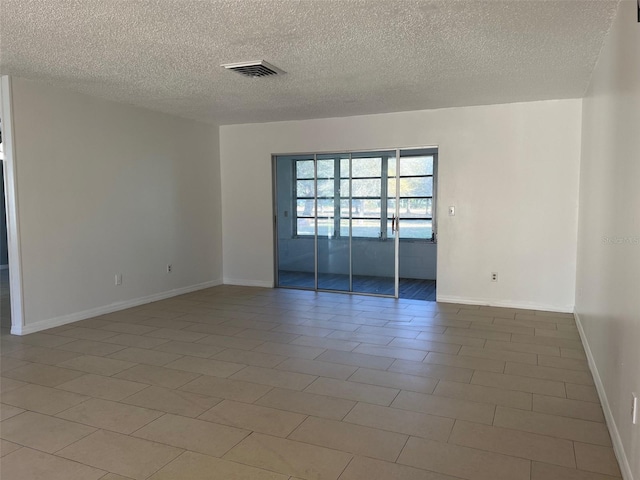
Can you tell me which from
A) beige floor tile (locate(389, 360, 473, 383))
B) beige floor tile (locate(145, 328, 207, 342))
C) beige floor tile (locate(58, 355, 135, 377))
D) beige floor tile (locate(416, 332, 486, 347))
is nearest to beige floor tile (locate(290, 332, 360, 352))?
beige floor tile (locate(389, 360, 473, 383))

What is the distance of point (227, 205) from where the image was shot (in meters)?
7.55

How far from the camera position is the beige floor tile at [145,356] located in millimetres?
3883

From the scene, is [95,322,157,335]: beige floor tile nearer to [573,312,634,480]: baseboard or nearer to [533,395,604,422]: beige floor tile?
[533,395,604,422]: beige floor tile

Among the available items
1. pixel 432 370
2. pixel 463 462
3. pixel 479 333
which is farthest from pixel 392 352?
pixel 463 462

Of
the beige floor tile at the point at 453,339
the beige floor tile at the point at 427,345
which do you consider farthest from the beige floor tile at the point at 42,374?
the beige floor tile at the point at 453,339

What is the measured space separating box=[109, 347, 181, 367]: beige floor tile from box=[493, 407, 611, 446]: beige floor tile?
2.62m

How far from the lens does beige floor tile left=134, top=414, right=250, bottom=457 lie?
2504mm

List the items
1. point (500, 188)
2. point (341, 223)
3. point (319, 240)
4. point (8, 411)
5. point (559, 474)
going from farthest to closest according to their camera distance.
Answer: point (319, 240) → point (341, 223) → point (500, 188) → point (8, 411) → point (559, 474)

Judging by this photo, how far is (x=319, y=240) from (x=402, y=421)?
4435 millimetres

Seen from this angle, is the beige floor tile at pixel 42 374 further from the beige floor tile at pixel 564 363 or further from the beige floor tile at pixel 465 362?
the beige floor tile at pixel 564 363

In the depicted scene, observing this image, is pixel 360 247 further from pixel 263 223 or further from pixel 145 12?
pixel 145 12

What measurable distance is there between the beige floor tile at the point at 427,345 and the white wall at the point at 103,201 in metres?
3.53

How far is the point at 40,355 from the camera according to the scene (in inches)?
158

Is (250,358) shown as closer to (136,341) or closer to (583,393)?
(136,341)
